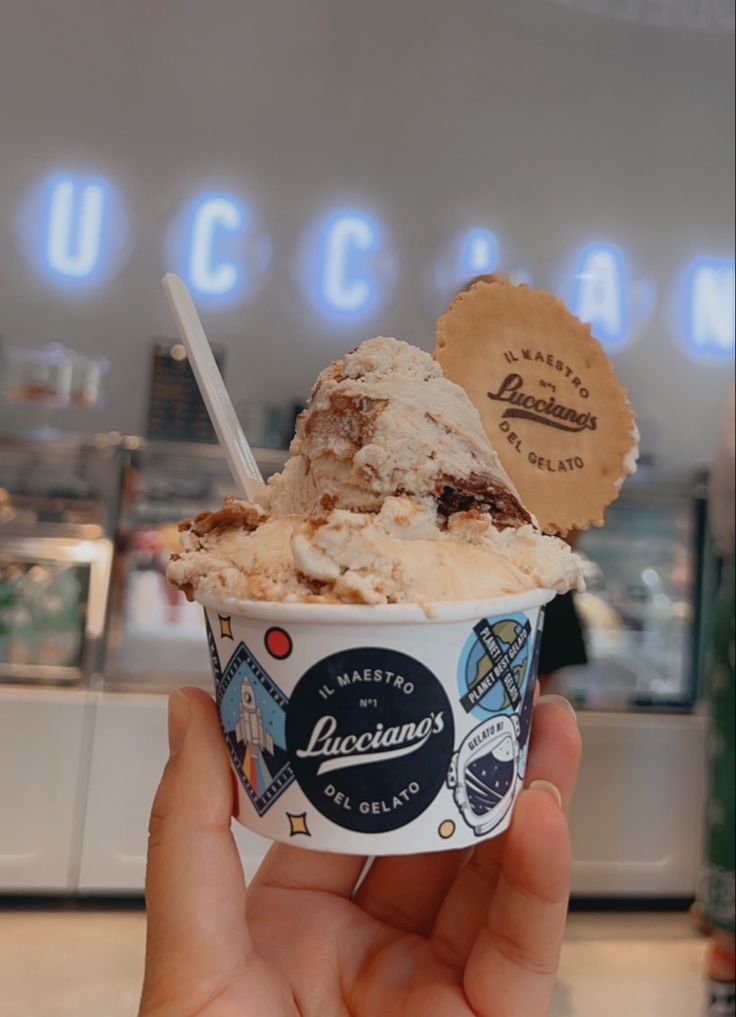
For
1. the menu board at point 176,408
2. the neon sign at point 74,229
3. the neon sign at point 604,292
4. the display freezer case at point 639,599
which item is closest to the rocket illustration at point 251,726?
the menu board at point 176,408

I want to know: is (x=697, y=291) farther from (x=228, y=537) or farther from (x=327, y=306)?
(x=228, y=537)

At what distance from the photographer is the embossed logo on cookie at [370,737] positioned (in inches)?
28.8

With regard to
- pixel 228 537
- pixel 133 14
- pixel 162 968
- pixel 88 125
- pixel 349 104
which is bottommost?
pixel 162 968

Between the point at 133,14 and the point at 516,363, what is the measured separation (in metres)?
3.57

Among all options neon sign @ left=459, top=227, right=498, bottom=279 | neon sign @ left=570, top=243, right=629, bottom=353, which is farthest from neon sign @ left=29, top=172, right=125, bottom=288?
neon sign @ left=570, top=243, right=629, bottom=353

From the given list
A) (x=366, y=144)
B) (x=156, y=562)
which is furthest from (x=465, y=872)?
(x=366, y=144)

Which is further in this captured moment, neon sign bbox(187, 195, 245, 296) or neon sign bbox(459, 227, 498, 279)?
neon sign bbox(459, 227, 498, 279)

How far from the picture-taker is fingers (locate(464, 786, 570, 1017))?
735 mm

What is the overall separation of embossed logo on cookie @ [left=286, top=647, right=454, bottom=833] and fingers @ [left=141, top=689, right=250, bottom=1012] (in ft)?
0.32

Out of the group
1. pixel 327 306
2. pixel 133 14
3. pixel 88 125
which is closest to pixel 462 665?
pixel 327 306

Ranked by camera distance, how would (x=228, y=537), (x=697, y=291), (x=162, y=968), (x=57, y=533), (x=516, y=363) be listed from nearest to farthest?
(x=162, y=968) → (x=228, y=537) → (x=516, y=363) → (x=57, y=533) → (x=697, y=291)

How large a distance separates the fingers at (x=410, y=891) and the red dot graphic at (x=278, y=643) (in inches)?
15.9

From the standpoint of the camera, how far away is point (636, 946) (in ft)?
8.55

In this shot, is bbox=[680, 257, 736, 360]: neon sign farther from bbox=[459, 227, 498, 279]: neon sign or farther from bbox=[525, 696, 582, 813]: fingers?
bbox=[525, 696, 582, 813]: fingers
